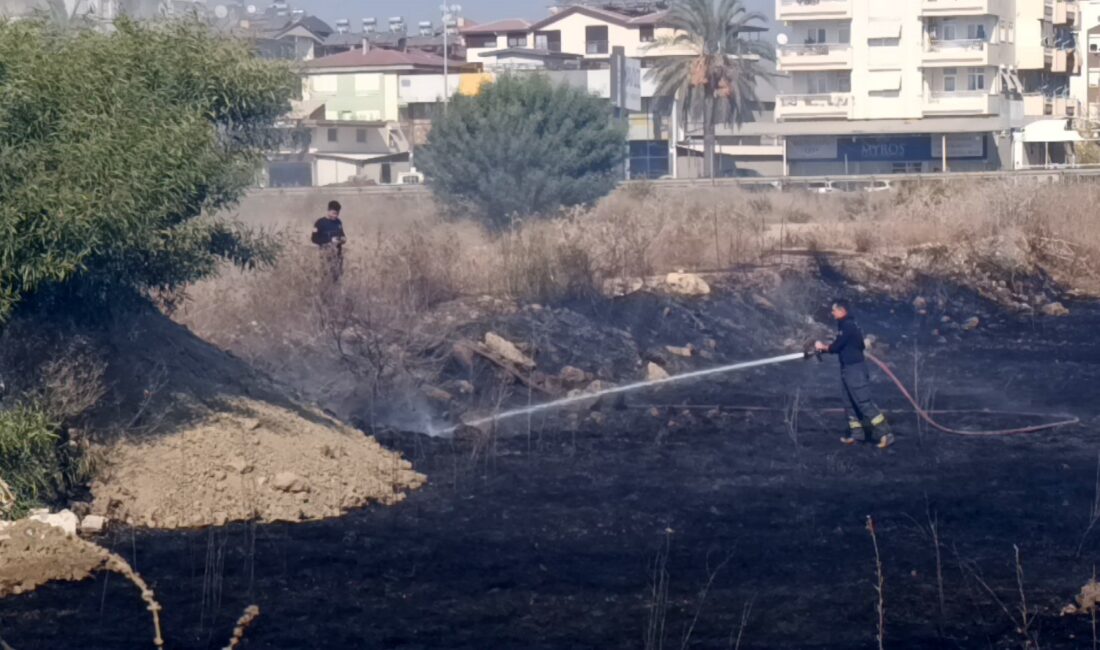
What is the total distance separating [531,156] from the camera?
37.7 metres

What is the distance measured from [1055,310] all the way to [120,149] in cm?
2117

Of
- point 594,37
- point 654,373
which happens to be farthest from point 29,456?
point 594,37

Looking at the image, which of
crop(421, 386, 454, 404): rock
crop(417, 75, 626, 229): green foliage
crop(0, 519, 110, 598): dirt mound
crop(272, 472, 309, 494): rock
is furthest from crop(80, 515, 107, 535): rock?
crop(417, 75, 626, 229): green foliage

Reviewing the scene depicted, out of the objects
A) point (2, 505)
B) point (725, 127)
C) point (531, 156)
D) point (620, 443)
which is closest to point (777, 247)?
point (531, 156)

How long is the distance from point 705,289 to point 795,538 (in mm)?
14815

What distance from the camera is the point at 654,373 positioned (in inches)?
798

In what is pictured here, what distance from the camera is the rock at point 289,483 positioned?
12.3m

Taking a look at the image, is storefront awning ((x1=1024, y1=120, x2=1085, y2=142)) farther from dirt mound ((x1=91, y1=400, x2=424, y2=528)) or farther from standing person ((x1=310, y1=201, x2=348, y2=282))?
dirt mound ((x1=91, y1=400, x2=424, y2=528))

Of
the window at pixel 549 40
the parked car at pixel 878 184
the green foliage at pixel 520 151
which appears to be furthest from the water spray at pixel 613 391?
the window at pixel 549 40

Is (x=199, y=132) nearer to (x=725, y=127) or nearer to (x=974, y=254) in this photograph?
(x=974, y=254)

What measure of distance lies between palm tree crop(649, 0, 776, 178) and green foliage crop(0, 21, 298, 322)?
55.5 meters

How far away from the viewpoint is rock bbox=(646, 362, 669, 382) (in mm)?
20203

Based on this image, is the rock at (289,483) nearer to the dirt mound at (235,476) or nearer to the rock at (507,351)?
the dirt mound at (235,476)

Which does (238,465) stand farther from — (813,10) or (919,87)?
(813,10)
